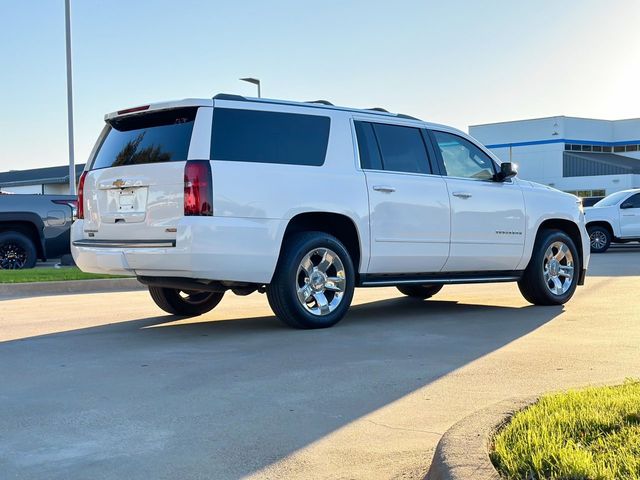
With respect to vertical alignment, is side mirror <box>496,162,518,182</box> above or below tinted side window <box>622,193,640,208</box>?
above

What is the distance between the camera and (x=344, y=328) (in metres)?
7.46

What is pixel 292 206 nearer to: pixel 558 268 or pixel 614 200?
pixel 558 268

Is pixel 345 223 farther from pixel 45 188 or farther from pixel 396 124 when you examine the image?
pixel 45 188

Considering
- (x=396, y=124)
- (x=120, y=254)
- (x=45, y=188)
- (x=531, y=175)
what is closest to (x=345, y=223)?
(x=396, y=124)

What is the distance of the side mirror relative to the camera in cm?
863

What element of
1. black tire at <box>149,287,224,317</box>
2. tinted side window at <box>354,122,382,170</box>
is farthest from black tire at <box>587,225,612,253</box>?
black tire at <box>149,287,224,317</box>

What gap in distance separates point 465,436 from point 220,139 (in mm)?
3934

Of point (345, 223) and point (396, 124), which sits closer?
point (345, 223)

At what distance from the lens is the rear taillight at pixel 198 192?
21.0ft

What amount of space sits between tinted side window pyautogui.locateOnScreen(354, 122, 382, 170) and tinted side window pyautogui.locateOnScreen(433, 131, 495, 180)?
94 cm

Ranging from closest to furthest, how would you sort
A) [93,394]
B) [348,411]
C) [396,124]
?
[348,411], [93,394], [396,124]

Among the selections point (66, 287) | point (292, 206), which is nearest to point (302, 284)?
point (292, 206)

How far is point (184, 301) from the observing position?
8.48 m

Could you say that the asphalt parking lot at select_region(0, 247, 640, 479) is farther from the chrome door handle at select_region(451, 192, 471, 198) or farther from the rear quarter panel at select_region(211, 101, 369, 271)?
the chrome door handle at select_region(451, 192, 471, 198)
